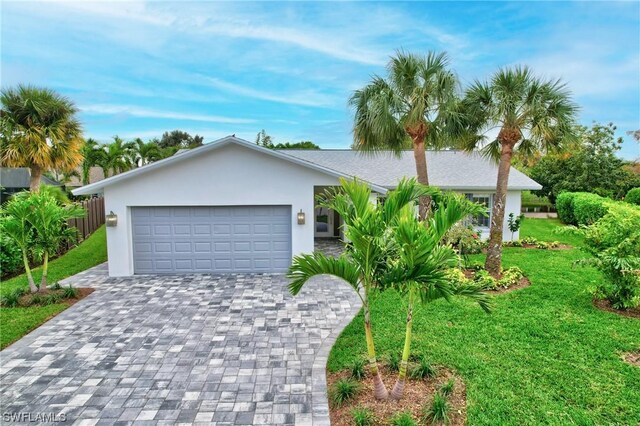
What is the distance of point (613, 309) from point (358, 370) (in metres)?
6.52

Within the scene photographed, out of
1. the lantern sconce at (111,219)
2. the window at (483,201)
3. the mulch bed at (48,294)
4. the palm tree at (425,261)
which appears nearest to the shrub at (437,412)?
the palm tree at (425,261)

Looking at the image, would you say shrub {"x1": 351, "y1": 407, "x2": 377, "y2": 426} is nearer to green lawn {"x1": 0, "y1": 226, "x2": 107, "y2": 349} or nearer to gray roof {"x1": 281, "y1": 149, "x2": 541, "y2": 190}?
green lawn {"x1": 0, "y1": 226, "x2": 107, "y2": 349}

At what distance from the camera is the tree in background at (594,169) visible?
2517 centimetres

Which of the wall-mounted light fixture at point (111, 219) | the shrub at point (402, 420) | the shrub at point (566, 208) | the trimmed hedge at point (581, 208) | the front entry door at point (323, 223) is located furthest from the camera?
the shrub at point (566, 208)

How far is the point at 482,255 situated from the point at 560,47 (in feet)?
26.8

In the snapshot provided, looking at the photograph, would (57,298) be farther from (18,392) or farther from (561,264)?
(561,264)

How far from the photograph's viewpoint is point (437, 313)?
320 inches

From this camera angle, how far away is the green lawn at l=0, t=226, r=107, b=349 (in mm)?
7477

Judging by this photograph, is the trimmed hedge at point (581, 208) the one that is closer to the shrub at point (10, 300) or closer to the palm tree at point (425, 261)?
the palm tree at point (425, 261)

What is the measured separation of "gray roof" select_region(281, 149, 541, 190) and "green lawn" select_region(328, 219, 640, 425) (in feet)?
26.0

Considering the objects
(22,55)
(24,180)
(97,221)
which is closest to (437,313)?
(22,55)

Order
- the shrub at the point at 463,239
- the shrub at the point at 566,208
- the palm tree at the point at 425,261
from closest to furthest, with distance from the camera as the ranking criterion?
the palm tree at the point at 425,261, the shrub at the point at 463,239, the shrub at the point at 566,208

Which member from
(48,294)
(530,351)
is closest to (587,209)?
(530,351)

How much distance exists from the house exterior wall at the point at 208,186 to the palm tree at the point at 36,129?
760 cm
